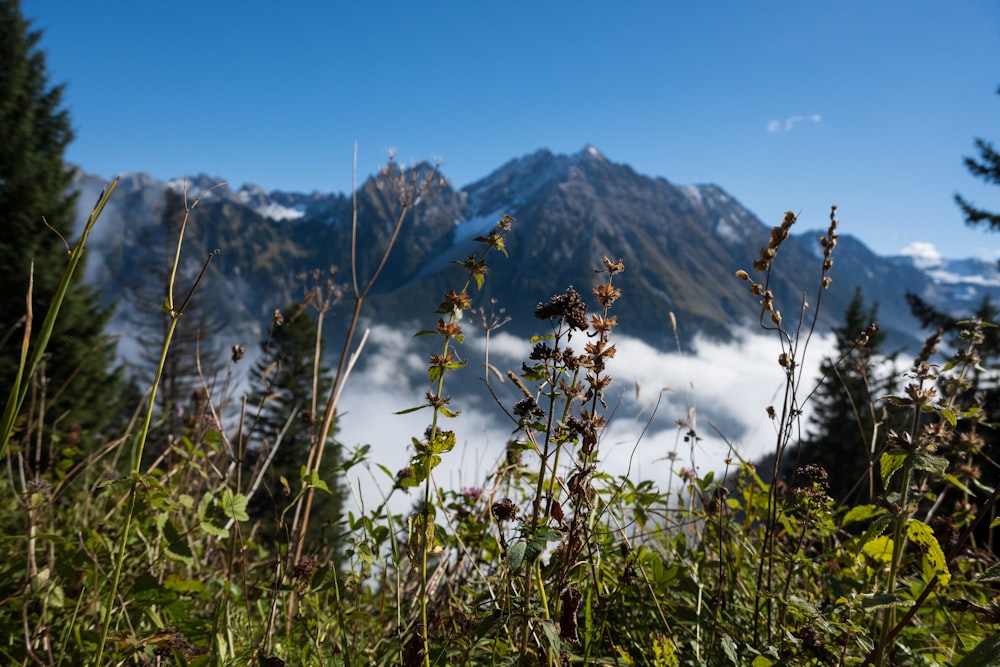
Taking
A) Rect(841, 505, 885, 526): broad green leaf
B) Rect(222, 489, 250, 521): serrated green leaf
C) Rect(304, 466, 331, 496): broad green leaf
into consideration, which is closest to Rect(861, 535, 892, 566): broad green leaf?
Rect(841, 505, 885, 526): broad green leaf

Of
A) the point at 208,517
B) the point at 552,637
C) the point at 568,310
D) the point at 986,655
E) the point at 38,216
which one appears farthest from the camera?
the point at 38,216

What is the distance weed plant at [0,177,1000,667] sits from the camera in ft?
3.47

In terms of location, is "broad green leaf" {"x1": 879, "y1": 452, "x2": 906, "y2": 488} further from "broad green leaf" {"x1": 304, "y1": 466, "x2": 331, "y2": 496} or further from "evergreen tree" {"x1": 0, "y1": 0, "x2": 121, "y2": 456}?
"evergreen tree" {"x1": 0, "y1": 0, "x2": 121, "y2": 456}

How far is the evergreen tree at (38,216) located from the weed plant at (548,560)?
766 inches

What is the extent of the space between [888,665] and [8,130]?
2746cm

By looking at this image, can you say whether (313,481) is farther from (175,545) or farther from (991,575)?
(991,575)

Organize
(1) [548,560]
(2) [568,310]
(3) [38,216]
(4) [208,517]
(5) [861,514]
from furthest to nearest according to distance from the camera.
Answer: (3) [38,216]
(5) [861,514]
(4) [208,517]
(1) [548,560]
(2) [568,310]

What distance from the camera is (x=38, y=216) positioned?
19.4m

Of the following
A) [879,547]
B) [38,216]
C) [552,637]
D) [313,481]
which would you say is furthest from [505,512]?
[38,216]

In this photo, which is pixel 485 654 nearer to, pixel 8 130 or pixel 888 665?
pixel 888 665

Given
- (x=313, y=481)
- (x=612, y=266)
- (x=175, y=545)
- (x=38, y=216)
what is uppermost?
(x=38, y=216)

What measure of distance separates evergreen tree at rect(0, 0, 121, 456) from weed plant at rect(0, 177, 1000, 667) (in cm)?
1946

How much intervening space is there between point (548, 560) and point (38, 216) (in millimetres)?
24763

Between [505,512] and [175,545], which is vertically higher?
[505,512]
